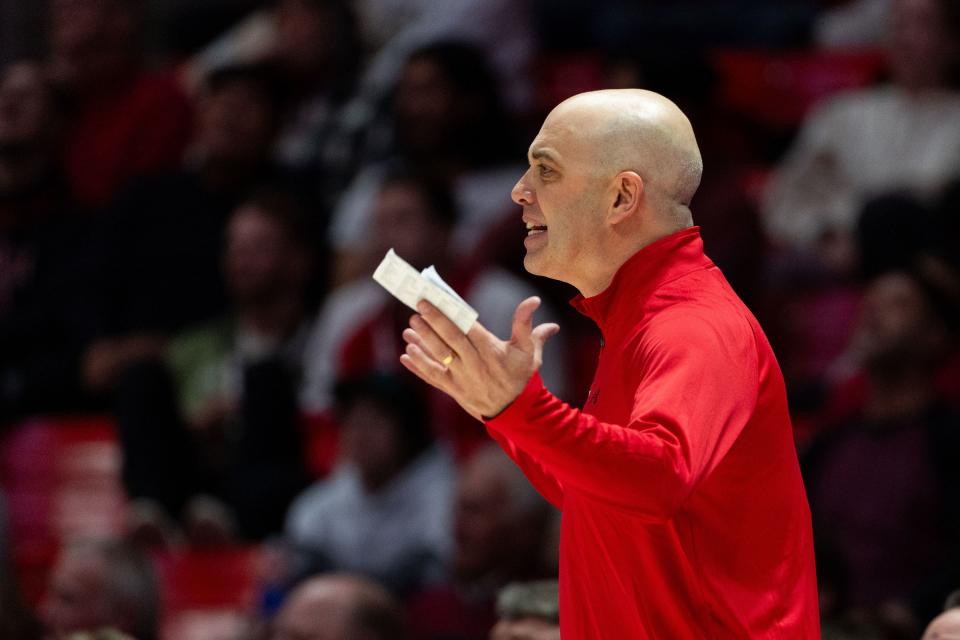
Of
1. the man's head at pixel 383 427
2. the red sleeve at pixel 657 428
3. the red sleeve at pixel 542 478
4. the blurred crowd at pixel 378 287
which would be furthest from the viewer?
the man's head at pixel 383 427

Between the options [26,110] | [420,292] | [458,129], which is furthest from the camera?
[26,110]

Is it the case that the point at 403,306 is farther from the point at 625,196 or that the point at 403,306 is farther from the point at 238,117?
the point at 625,196

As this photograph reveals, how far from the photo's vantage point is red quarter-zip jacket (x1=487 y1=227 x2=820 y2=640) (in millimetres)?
2111

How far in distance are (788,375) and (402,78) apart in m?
1.81

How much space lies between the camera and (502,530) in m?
5.02

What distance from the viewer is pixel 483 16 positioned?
6855 millimetres

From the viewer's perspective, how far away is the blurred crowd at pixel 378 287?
486cm

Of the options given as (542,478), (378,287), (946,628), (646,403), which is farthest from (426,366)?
(378,287)

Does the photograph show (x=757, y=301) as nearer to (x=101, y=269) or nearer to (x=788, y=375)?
(x=788, y=375)

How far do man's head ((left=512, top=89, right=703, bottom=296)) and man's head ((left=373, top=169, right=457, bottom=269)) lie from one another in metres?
3.26

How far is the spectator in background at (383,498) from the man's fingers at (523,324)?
3.23 m

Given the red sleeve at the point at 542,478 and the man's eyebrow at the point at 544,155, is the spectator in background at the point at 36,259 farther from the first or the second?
the man's eyebrow at the point at 544,155

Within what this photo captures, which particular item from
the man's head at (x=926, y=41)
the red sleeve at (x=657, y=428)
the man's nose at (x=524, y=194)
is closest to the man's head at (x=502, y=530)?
the man's head at (x=926, y=41)

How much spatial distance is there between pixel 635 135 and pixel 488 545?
111 inches
